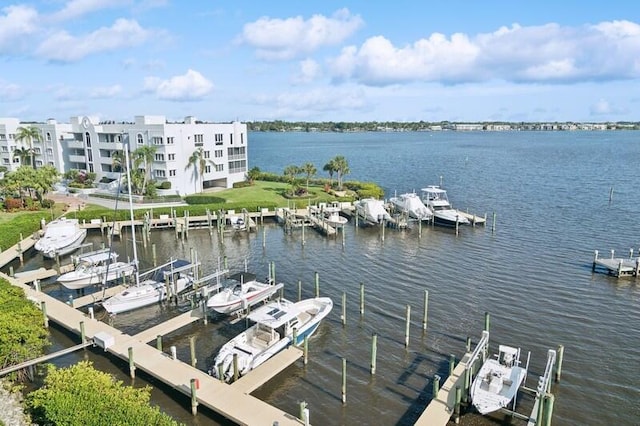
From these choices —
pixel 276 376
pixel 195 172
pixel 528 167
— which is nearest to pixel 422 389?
pixel 276 376

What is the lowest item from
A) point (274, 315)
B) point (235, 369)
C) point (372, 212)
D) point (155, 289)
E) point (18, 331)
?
point (235, 369)

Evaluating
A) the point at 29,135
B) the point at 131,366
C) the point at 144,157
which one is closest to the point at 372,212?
the point at 144,157

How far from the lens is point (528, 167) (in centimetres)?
12800

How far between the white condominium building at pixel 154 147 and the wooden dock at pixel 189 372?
143 ft

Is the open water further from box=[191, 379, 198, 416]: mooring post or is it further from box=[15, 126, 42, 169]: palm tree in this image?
box=[15, 126, 42, 169]: palm tree

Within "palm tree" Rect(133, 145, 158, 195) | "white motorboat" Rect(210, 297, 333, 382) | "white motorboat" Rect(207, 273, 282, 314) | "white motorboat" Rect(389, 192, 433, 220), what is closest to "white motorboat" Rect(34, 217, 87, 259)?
"palm tree" Rect(133, 145, 158, 195)

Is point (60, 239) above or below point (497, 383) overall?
above

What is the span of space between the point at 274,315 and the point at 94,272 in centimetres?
1799

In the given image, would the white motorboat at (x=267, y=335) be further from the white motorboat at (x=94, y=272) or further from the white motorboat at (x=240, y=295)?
the white motorboat at (x=94, y=272)

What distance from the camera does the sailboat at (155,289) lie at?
Answer: 3322 centimetres

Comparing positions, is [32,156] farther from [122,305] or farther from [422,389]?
[422,389]

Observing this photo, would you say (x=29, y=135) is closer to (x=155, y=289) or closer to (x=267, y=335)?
(x=155, y=289)

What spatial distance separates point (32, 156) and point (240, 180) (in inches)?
1523

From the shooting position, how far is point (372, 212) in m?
60.9
